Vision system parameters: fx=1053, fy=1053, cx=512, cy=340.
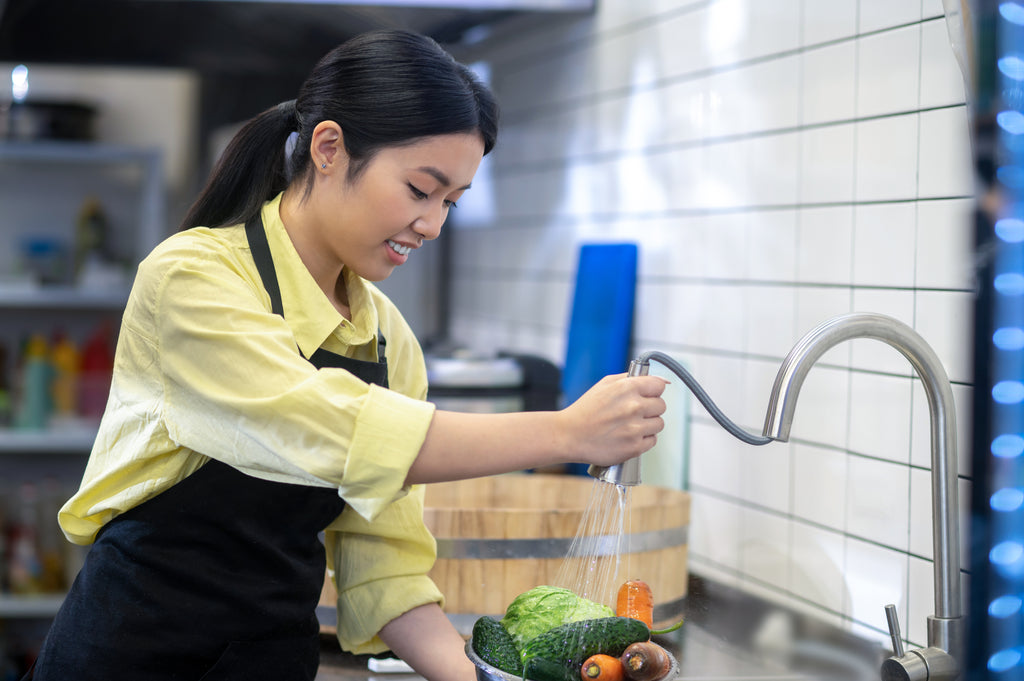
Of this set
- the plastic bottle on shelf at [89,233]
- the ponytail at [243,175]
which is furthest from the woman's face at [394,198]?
the plastic bottle on shelf at [89,233]

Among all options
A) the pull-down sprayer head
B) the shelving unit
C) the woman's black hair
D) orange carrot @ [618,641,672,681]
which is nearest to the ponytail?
the woman's black hair

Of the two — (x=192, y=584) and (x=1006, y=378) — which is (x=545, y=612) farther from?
(x=1006, y=378)

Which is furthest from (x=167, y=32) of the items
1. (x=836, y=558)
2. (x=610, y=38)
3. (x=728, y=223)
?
(x=836, y=558)

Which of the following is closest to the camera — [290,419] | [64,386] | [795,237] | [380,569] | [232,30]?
[290,419]

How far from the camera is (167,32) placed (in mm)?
2469

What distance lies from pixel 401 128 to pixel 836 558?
0.81 metres

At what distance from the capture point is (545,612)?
97cm

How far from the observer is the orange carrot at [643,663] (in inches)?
35.1

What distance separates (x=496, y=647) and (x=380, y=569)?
262 millimetres

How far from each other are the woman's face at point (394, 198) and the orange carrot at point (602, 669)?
1.36 ft

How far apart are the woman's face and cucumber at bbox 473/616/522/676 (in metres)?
0.35

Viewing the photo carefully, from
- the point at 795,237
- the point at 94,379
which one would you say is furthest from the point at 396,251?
the point at 94,379

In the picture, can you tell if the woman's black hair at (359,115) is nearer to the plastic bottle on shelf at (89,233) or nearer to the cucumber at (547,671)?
the cucumber at (547,671)

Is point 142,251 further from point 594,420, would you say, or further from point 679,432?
point 594,420
